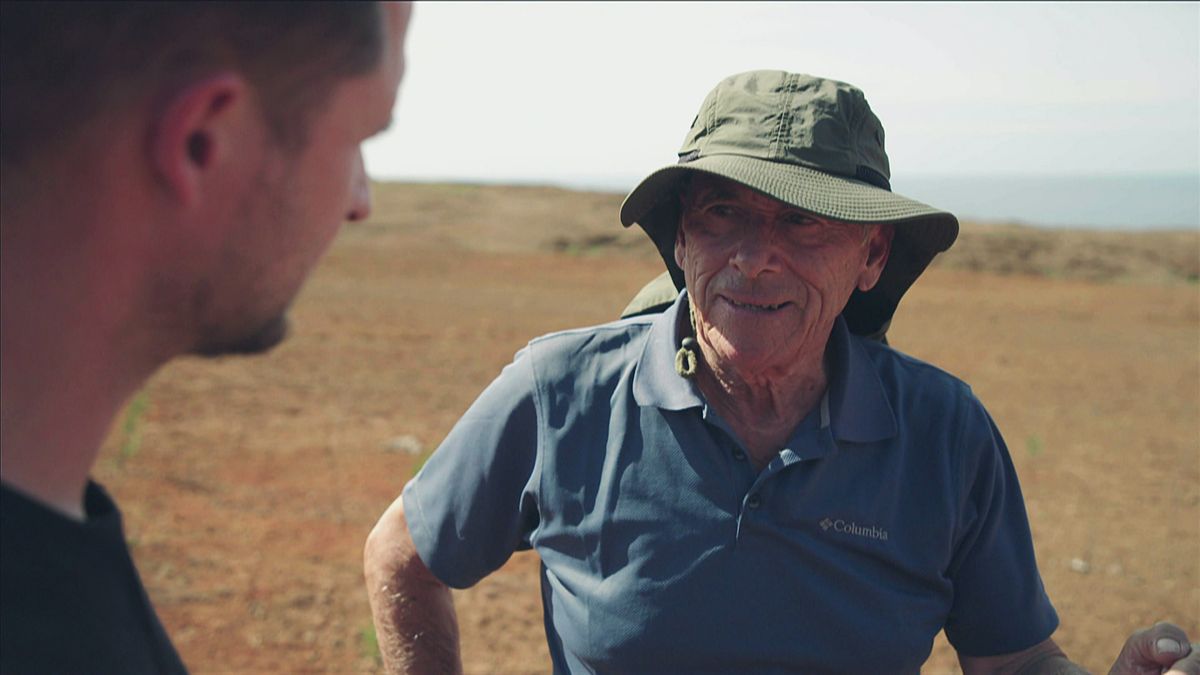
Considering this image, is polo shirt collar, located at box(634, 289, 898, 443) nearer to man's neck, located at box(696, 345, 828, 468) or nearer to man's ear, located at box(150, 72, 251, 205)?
man's neck, located at box(696, 345, 828, 468)

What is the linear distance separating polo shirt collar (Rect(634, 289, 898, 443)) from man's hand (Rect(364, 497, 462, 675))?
25.7 inches

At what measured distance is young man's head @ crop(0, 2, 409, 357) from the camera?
96 cm

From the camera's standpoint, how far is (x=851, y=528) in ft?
7.91

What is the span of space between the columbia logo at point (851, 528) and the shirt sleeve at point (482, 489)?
1.98 feet

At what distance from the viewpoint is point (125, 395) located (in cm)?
109

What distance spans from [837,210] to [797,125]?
0.22 meters

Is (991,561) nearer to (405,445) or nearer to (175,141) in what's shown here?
(175,141)

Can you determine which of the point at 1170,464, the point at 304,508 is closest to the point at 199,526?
the point at 304,508

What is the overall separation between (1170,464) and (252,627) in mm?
6179

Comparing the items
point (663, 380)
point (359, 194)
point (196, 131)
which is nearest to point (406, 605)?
point (663, 380)

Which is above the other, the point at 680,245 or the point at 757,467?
the point at 680,245

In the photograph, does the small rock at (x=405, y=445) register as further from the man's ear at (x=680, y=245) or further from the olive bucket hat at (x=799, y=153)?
the olive bucket hat at (x=799, y=153)

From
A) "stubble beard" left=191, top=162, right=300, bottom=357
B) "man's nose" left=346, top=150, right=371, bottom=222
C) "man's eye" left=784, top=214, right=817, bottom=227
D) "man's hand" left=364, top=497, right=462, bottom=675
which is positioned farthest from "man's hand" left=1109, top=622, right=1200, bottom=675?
"stubble beard" left=191, top=162, right=300, bottom=357

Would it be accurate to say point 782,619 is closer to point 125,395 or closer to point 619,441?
point 619,441
